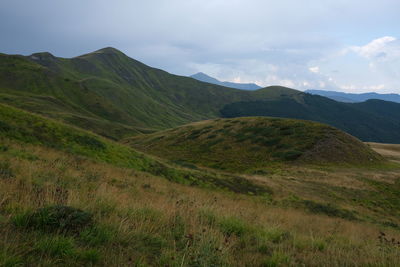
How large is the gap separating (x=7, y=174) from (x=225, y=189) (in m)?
18.1

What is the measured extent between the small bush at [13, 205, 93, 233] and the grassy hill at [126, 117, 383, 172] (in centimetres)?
3913

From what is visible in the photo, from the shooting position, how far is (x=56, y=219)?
13.0 ft

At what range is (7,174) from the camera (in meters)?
6.94

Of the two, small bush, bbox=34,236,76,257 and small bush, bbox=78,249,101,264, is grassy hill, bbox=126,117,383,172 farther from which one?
small bush, bbox=34,236,76,257

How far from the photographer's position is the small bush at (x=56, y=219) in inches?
149

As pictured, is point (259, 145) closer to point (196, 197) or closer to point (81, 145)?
point (81, 145)

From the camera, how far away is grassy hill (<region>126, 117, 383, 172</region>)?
4484cm

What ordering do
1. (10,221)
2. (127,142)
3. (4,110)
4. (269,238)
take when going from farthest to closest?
(127,142) < (4,110) < (269,238) < (10,221)

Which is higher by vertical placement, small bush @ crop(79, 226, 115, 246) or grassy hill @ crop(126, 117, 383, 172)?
small bush @ crop(79, 226, 115, 246)

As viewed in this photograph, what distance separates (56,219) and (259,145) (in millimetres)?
49881

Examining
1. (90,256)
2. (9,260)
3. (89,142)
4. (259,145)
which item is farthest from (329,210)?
(259,145)

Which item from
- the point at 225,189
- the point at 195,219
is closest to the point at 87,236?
the point at 195,219

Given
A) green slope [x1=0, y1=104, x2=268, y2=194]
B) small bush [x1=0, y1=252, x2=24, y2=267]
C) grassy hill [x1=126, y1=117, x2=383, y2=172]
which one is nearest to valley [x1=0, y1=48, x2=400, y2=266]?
small bush [x1=0, y1=252, x2=24, y2=267]

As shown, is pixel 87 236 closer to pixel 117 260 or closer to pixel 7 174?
pixel 117 260
